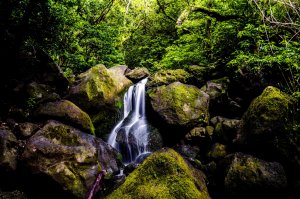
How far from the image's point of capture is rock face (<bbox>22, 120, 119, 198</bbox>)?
641cm

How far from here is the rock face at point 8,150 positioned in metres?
6.34

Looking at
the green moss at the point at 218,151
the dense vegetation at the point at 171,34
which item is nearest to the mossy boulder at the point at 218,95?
the dense vegetation at the point at 171,34

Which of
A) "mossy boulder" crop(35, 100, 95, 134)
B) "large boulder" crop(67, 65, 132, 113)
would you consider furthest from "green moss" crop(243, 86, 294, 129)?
"large boulder" crop(67, 65, 132, 113)

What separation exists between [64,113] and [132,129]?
125 inches

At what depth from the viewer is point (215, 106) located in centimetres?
1033

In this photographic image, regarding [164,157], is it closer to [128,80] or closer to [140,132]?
[140,132]

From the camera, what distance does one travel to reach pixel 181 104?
956 centimetres

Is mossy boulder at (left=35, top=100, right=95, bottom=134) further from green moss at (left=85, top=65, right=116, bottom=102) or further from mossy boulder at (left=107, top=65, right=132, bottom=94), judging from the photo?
mossy boulder at (left=107, top=65, right=132, bottom=94)

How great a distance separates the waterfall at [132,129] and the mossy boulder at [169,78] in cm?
76

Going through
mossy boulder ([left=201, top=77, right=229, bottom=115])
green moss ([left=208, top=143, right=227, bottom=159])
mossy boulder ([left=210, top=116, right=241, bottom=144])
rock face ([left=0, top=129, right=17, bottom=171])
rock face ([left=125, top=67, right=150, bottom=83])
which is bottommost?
green moss ([left=208, top=143, right=227, bottom=159])

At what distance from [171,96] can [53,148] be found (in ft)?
16.0

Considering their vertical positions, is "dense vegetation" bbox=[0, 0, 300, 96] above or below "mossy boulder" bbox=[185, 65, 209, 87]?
above

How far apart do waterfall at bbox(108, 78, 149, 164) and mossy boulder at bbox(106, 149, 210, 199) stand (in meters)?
4.91

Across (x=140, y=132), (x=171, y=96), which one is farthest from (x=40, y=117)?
(x=171, y=96)
